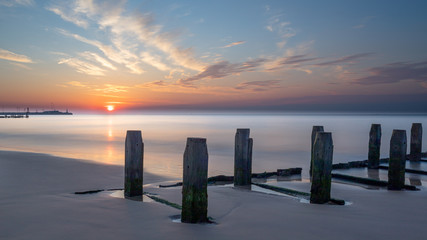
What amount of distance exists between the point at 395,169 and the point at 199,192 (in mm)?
6025

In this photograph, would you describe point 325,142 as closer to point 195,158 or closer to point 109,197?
point 195,158

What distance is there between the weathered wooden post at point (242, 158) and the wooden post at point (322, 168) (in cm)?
220

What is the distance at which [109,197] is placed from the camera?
6.36 metres

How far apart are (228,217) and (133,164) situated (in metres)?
2.41

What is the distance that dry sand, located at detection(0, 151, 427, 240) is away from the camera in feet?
14.3

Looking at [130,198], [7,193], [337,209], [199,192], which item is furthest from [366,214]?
[7,193]

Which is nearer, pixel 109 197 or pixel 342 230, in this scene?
pixel 342 230

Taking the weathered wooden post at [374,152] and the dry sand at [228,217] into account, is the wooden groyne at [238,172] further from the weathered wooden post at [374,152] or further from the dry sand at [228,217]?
the weathered wooden post at [374,152]

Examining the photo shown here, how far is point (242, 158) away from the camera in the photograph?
312 inches

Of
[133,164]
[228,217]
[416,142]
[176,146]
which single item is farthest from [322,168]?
[176,146]

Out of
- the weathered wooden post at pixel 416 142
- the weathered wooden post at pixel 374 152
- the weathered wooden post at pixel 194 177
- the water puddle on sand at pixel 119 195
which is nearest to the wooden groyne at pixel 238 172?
the weathered wooden post at pixel 194 177

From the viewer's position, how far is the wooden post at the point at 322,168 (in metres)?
6.02

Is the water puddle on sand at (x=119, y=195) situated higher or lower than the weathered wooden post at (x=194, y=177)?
lower

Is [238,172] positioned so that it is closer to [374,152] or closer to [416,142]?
[374,152]
